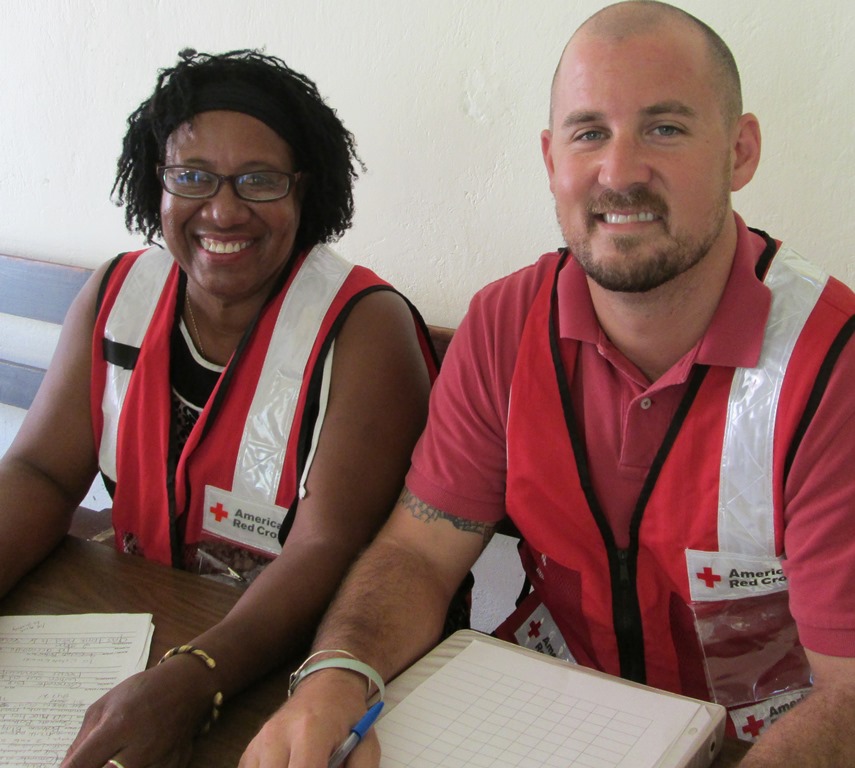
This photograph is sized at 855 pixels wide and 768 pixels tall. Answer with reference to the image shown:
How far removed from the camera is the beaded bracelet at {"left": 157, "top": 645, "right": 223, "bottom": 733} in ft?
3.67

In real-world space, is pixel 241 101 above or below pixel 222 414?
above

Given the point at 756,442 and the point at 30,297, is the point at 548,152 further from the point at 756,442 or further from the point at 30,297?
the point at 30,297

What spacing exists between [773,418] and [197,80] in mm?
1163

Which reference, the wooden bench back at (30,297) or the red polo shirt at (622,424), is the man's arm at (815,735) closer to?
the red polo shirt at (622,424)

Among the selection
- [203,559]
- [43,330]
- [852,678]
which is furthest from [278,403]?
[43,330]

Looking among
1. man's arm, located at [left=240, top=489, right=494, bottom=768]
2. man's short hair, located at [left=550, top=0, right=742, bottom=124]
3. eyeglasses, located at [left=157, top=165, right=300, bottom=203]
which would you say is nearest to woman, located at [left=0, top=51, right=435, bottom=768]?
eyeglasses, located at [left=157, top=165, right=300, bottom=203]

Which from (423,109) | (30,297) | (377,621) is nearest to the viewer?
(377,621)

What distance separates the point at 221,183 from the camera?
1666 millimetres

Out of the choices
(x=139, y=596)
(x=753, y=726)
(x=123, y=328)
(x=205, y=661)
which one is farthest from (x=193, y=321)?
(x=753, y=726)

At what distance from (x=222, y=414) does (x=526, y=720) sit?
855mm

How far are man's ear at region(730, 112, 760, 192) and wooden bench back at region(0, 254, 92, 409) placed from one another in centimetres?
178

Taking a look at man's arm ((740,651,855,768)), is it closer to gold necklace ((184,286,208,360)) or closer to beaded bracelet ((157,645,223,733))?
beaded bracelet ((157,645,223,733))

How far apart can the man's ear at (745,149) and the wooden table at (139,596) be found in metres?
0.95

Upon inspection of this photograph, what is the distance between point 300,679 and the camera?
1130mm
